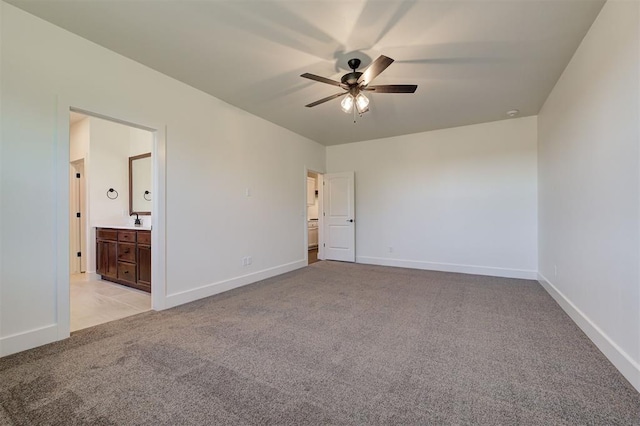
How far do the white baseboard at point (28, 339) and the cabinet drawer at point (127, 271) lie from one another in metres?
1.60

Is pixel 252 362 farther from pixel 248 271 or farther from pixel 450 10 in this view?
pixel 450 10

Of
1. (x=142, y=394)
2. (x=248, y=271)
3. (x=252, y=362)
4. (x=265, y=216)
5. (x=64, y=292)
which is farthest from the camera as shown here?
(x=265, y=216)

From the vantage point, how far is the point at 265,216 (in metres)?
4.55

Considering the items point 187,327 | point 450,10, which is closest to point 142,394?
point 187,327

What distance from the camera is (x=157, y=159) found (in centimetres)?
305

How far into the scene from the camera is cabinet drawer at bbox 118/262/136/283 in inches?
152

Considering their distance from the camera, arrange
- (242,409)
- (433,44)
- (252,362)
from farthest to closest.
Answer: (433,44)
(252,362)
(242,409)

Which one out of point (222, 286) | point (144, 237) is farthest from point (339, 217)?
point (144, 237)

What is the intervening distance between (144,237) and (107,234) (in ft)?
3.60

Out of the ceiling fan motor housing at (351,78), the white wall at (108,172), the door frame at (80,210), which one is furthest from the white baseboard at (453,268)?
the door frame at (80,210)

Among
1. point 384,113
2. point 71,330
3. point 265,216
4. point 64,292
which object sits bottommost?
point 71,330

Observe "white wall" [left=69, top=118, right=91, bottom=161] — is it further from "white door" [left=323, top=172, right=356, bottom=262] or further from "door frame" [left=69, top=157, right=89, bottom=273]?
"white door" [left=323, top=172, right=356, bottom=262]

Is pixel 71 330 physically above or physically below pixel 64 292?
below

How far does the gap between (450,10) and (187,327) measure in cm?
348
